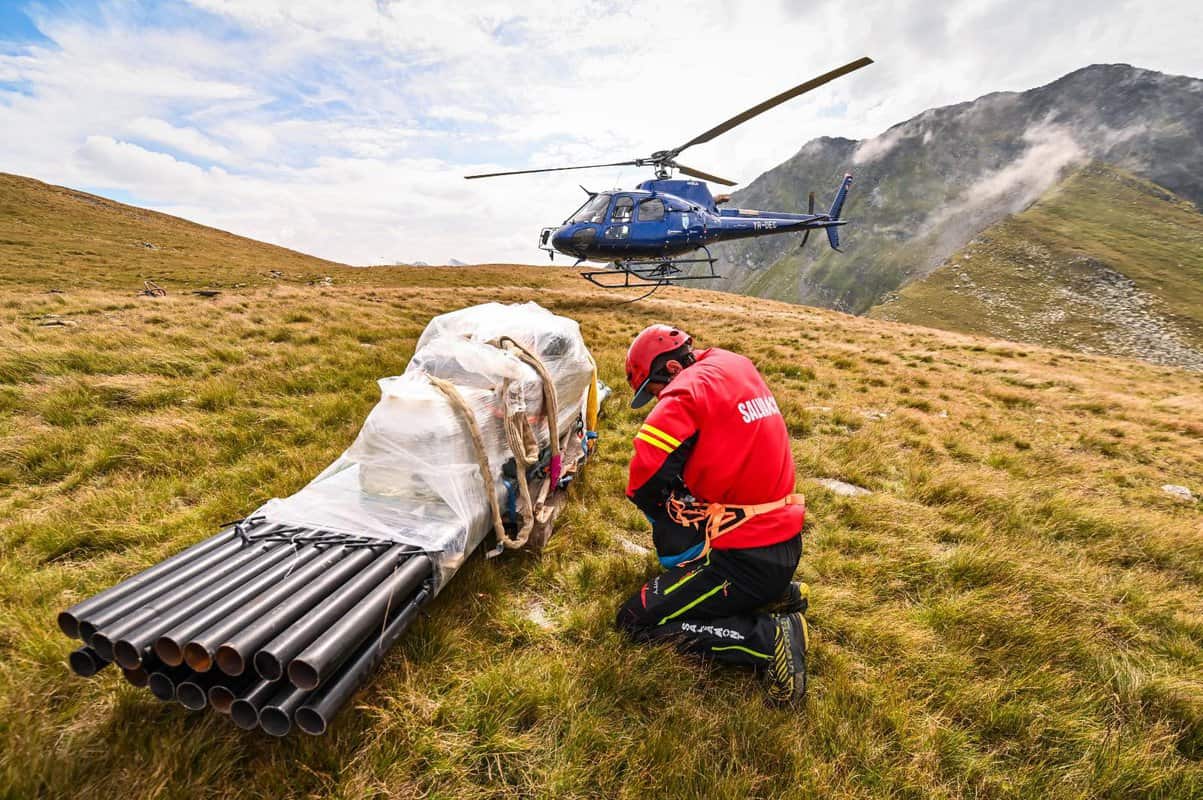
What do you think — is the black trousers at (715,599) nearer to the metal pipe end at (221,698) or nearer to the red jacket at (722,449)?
the red jacket at (722,449)

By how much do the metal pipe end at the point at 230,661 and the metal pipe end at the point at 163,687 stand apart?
1.18 feet

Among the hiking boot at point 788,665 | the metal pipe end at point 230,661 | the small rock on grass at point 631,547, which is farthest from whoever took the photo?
the small rock on grass at point 631,547

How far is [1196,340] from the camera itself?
86875 mm

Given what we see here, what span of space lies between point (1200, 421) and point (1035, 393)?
2593mm

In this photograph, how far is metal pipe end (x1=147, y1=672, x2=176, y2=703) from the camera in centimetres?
202

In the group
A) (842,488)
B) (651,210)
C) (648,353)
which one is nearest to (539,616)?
(648,353)

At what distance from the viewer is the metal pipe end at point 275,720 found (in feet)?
6.35

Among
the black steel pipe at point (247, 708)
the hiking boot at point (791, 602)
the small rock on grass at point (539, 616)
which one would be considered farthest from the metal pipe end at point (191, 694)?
the hiking boot at point (791, 602)

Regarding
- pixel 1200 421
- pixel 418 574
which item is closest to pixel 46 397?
pixel 418 574

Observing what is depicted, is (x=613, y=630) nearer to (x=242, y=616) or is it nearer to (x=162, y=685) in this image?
(x=242, y=616)

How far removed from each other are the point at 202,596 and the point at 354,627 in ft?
2.76

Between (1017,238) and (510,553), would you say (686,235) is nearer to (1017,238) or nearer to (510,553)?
(510,553)

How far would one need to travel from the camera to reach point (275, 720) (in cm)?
196

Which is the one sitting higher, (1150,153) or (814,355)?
(1150,153)
